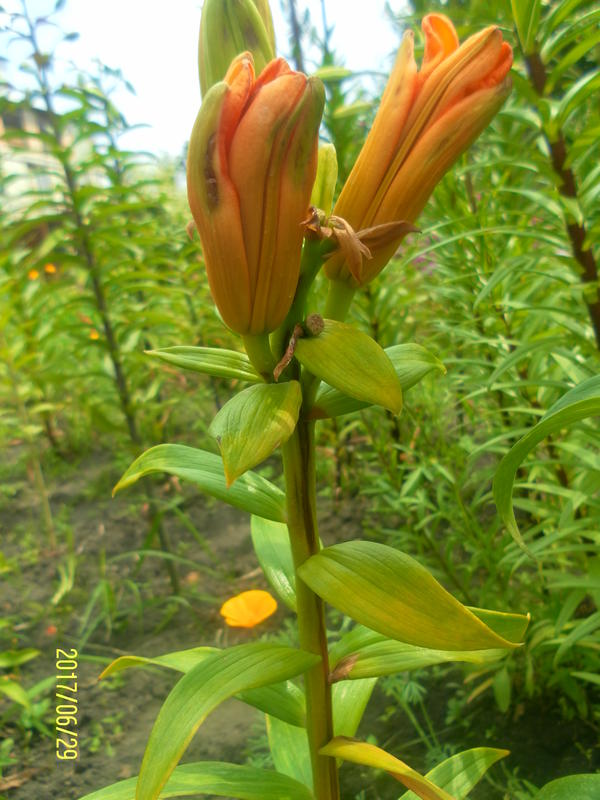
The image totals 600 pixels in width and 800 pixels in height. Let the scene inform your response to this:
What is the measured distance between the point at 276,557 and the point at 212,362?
0.28m

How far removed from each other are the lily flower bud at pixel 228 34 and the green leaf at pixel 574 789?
0.70 meters

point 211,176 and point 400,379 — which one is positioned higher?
point 211,176

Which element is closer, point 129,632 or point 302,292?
point 302,292

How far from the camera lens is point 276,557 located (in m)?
0.72

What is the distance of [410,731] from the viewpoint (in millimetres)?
1176

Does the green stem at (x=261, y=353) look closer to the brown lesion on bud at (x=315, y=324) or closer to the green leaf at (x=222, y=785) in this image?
the brown lesion on bud at (x=315, y=324)

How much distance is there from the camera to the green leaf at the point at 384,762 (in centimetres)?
51

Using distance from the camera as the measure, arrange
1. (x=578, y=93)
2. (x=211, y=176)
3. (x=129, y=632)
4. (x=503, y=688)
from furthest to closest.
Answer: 1. (x=129, y=632)
2. (x=503, y=688)
3. (x=578, y=93)
4. (x=211, y=176)

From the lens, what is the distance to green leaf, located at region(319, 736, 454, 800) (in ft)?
1.68

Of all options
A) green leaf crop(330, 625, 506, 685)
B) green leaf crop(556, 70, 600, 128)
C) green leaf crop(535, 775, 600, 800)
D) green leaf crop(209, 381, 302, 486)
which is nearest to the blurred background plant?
green leaf crop(556, 70, 600, 128)

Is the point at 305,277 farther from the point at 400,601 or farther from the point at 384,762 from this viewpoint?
Answer: the point at 384,762

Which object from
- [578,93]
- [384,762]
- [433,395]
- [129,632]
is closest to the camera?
[384,762]

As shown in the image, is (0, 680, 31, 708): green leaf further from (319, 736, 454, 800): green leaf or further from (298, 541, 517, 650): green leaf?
(298, 541, 517, 650): green leaf

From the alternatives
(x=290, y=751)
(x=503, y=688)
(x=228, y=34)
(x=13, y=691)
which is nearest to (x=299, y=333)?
(x=228, y=34)
